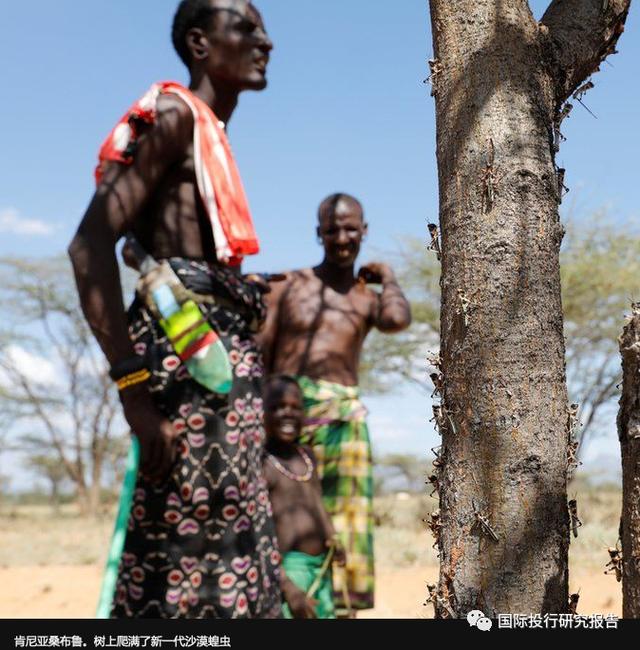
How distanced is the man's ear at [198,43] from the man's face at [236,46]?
0.04 ft

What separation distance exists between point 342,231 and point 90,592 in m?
4.07

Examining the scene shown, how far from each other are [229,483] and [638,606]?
90 cm

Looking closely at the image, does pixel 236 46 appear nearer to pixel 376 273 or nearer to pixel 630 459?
pixel 630 459

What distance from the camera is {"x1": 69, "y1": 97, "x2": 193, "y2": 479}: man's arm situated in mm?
1898

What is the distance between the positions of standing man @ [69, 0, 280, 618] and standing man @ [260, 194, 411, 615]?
1.74 m

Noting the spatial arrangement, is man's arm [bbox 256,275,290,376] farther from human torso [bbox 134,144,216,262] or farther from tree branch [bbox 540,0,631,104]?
tree branch [bbox 540,0,631,104]

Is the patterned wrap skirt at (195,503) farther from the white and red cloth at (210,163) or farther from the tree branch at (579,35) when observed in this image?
the tree branch at (579,35)

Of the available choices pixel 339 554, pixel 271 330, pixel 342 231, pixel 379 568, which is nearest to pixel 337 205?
pixel 342 231

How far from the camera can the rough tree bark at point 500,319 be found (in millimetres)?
1601

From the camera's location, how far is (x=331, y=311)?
160 inches

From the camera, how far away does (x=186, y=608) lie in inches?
76.4

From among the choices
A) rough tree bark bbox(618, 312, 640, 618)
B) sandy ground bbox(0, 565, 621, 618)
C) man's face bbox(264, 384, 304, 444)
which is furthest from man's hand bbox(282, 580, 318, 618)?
rough tree bark bbox(618, 312, 640, 618)

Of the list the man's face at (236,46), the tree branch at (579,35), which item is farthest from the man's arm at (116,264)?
the tree branch at (579,35)

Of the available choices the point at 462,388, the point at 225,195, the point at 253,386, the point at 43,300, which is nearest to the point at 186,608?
the point at 253,386
